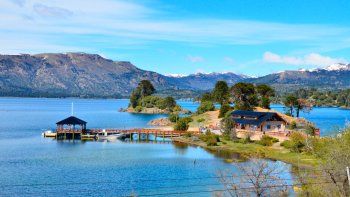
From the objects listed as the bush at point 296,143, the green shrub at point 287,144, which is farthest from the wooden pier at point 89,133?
the bush at point 296,143

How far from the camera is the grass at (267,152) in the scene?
68875 mm

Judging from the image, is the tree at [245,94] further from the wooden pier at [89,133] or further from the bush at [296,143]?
the bush at [296,143]

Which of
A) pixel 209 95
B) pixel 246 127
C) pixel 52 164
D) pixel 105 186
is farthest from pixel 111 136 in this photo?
pixel 209 95

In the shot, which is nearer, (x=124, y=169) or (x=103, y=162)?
(x=124, y=169)

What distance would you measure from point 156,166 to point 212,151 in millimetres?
19235

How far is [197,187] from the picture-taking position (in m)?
54.3

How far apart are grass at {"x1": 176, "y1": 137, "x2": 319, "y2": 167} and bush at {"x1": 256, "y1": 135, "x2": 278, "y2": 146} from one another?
1.01 meters

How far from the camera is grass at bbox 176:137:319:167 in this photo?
68.9 meters

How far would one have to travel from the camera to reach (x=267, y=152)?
7944 cm

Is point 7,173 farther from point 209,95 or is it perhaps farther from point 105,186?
point 209,95

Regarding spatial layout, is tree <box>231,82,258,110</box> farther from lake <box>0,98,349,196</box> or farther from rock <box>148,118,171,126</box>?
lake <box>0,98,349,196</box>

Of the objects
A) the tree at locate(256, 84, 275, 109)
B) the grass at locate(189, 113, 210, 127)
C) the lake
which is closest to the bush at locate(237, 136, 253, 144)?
the lake

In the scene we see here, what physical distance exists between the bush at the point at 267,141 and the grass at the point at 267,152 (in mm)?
1014

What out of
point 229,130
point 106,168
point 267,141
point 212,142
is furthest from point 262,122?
point 106,168
